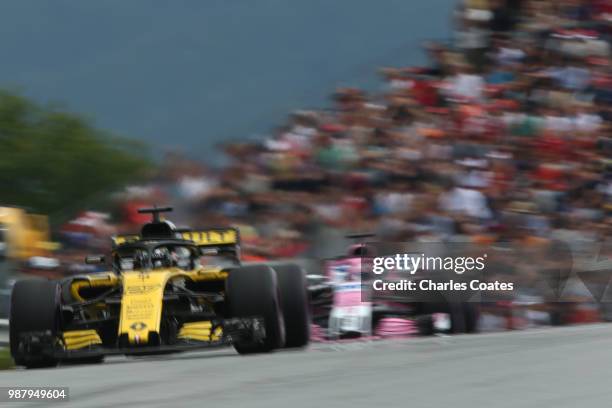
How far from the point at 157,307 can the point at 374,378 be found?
2921 mm

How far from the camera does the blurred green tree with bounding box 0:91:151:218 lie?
29.0 metres

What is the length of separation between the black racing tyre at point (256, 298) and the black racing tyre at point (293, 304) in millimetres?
506

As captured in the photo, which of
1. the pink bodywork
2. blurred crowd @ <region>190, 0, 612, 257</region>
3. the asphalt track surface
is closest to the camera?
the asphalt track surface

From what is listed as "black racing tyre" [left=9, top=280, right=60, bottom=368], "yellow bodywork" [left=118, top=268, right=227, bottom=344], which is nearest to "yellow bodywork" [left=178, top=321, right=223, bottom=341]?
"yellow bodywork" [left=118, top=268, right=227, bottom=344]

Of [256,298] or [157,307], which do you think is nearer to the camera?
[157,307]

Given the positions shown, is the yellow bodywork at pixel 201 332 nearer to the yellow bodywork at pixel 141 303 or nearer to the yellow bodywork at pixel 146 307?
the yellow bodywork at pixel 146 307

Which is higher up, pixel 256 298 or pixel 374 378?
pixel 256 298

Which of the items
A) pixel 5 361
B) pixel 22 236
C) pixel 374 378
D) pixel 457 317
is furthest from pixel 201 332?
pixel 22 236

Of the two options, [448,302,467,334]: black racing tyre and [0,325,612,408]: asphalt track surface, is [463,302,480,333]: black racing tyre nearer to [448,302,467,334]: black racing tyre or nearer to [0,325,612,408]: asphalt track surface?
[448,302,467,334]: black racing tyre

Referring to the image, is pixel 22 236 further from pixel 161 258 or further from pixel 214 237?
pixel 161 258

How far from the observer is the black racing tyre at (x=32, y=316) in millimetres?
9883

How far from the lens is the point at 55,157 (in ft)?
98.7

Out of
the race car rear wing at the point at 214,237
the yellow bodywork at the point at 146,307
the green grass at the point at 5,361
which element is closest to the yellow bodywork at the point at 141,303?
the yellow bodywork at the point at 146,307

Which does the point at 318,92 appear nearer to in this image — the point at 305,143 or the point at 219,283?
the point at 305,143
